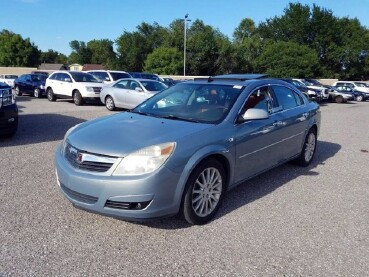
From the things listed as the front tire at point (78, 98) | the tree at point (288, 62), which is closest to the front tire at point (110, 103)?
the front tire at point (78, 98)

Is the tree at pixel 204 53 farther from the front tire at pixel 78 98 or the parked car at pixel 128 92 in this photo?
the parked car at pixel 128 92

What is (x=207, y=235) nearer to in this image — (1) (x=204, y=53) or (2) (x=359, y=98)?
(2) (x=359, y=98)

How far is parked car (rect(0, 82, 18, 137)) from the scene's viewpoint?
301 inches

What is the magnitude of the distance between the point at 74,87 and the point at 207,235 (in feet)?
50.0

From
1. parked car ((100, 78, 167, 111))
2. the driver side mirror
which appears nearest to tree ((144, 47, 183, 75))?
parked car ((100, 78, 167, 111))

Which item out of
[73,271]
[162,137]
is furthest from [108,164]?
[73,271]

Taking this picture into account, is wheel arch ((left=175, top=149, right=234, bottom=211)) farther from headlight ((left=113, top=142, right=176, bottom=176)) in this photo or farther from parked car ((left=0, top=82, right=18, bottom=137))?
parked car ((left=0, top=82, right=18, bottom=137))

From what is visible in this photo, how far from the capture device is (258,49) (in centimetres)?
6800

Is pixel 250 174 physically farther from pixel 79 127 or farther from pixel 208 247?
pixel 79 127

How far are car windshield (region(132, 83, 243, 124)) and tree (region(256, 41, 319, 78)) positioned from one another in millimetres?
50247

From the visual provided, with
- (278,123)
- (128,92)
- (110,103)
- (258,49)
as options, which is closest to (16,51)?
(258,49)

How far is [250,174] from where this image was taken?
15.9 ft

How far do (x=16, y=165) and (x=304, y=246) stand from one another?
4.69 meters

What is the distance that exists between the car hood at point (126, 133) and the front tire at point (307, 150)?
9.43 feet
